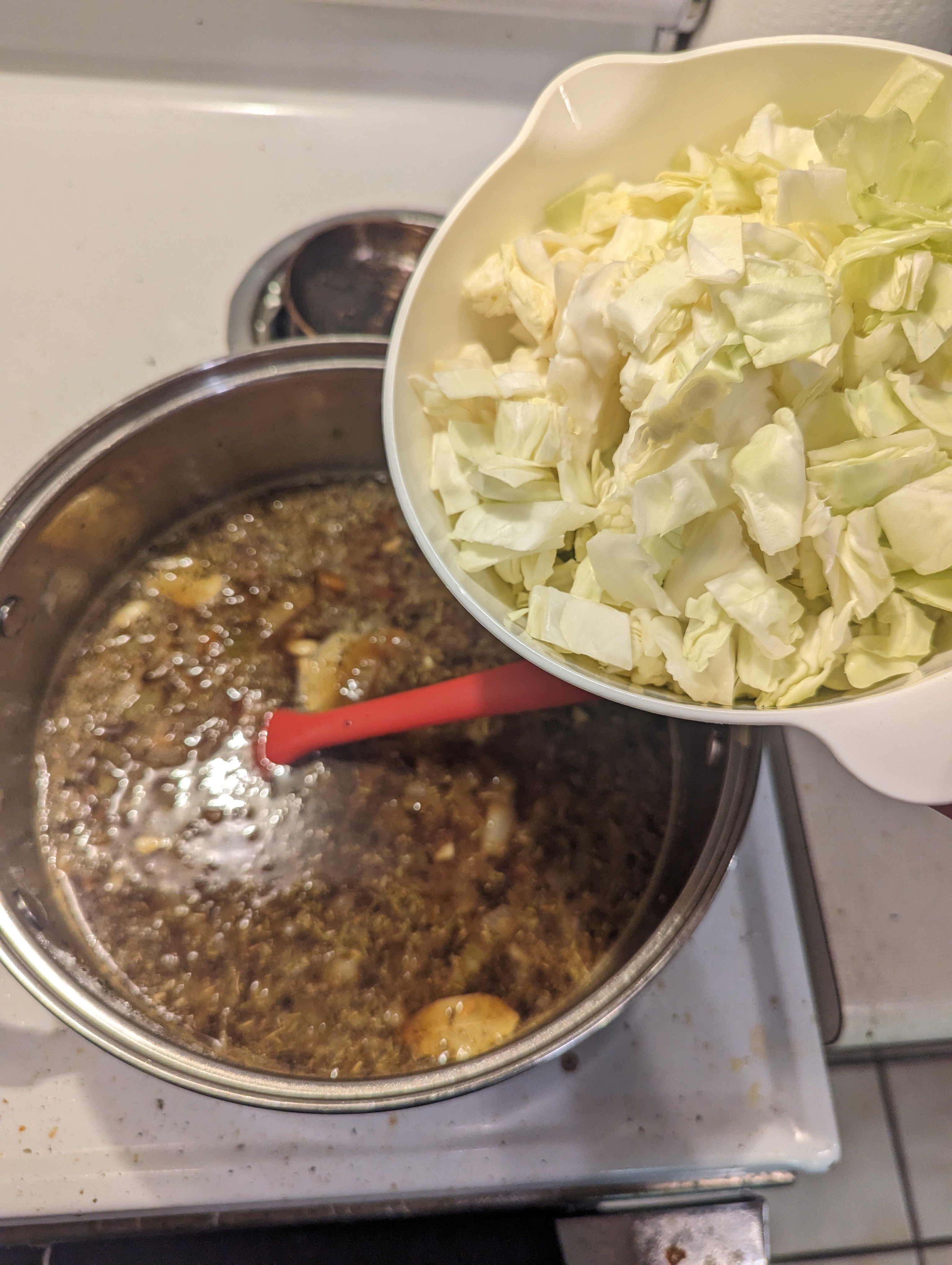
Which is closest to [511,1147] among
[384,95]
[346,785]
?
[346,785]

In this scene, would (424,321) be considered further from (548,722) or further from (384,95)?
(384,95)

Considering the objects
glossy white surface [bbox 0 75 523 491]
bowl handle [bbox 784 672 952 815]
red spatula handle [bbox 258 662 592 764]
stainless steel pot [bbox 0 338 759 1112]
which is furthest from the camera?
glossy white surface [bbox 0 75 523 491]

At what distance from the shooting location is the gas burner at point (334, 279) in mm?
937

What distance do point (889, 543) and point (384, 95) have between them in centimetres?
92

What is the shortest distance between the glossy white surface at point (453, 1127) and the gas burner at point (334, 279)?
768 millimetres

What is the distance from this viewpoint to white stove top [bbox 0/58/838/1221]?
26.7 inches

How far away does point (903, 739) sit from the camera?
1.49ft

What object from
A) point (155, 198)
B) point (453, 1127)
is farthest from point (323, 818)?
point (155, 198)

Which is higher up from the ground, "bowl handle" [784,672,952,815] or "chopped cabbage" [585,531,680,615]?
"chopped cabbage" [585,531,680,615]

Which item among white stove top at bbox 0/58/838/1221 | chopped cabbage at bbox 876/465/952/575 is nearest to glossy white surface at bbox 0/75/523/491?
white stove top at bbox 0/58/838/1221

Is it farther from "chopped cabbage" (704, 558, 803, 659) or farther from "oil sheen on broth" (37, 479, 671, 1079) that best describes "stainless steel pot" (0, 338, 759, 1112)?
"chopped cabbage" (704, 558, 803, 659)

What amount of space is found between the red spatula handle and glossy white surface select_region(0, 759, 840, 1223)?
28cm

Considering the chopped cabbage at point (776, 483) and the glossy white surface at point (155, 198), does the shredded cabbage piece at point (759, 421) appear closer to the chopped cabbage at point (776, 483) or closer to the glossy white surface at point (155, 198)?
the chopped cabbage at point (776, 483)

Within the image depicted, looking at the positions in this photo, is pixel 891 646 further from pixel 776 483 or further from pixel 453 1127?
pixel 453 1127
